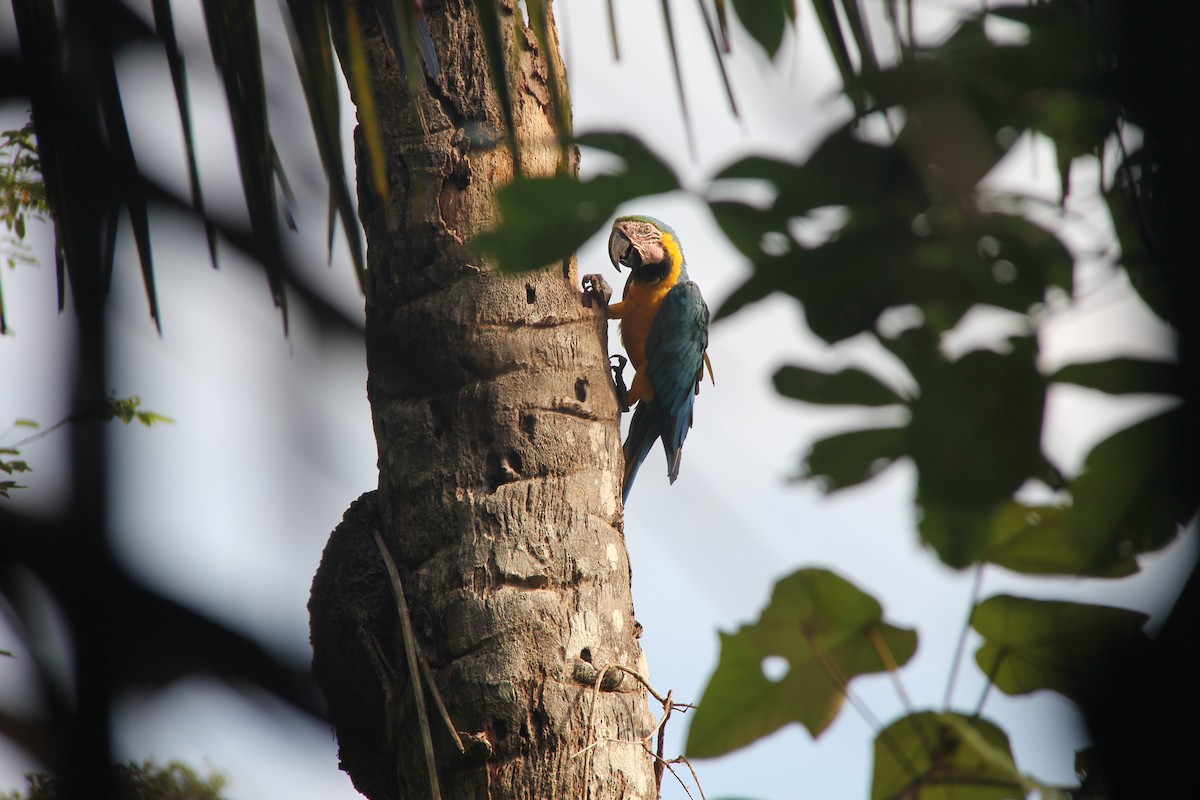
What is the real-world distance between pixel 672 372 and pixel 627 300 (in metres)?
0.39

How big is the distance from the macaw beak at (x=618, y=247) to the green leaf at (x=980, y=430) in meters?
2.96

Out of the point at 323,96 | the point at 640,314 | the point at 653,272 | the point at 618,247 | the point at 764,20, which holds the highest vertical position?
the point at 618,247

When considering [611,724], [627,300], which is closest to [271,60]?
[611,724]

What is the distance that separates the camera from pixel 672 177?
1.24ft

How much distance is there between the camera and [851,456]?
0.44 meters

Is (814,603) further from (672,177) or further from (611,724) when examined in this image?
(611,724)

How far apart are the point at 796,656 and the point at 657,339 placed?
103 inches

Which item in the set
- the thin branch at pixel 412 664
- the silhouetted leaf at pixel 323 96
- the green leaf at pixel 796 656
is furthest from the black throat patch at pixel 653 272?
the green leaf at pixel 796 656

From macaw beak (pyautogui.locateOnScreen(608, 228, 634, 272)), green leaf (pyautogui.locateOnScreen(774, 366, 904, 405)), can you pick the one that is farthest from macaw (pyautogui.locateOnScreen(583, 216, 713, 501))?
green leaf (pyautogui.locateOnScreen(774, 366, 904, 405))

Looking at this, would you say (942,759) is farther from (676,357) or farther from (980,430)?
(676,357)

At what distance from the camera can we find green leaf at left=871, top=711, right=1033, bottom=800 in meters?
0.43

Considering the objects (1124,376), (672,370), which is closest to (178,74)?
(1124,376)

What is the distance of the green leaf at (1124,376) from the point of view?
13.4 inches

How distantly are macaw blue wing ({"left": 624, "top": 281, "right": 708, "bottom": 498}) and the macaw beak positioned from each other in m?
0.26
